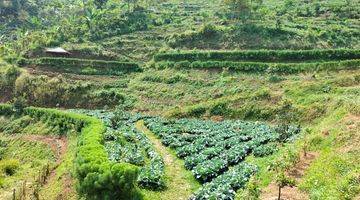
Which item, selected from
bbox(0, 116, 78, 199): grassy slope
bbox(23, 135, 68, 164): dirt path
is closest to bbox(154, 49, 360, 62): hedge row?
bbox(0, 116, 78, 199): grassy slope

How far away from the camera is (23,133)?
5231 cm

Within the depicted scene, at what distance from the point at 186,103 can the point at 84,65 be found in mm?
23050

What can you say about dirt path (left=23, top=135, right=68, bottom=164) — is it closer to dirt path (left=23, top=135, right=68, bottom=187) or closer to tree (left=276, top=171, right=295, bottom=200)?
dirt path (left=23, top=135, right=68, bottom=187)

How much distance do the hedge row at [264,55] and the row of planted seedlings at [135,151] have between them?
73.7ft

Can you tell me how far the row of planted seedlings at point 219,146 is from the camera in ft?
87.4

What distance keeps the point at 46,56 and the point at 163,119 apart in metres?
33.0

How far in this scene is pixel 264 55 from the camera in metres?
63.5

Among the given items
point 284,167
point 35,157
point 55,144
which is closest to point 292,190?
point 284,167

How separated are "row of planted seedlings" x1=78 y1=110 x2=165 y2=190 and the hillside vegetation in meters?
0.15

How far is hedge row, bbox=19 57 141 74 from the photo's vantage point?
6938cm

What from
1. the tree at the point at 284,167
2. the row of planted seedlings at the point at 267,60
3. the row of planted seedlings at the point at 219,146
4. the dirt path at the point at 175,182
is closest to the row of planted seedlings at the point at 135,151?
the dirt path at the point at 175,182

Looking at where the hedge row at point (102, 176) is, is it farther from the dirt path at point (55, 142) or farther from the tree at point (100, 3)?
the tree at point (100, 3)

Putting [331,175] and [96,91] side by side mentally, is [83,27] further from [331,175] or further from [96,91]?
[331,175]

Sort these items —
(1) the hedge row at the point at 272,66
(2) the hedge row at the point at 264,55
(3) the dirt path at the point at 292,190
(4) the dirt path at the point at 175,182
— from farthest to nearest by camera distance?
(2) the hedge row at the point at 264,55 < (1) the hedge row at the point at 272,66 < (4) the dirt path at the point at 175,182 < (3) the dirt path at the point at 292,190
